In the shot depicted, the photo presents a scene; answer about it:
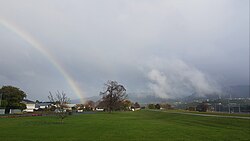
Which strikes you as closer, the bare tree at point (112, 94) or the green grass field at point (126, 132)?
the green grass field at point (126, 132)

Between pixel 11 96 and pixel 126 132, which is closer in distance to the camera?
pixel 126 132

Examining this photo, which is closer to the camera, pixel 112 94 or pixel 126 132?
pixel 126 132

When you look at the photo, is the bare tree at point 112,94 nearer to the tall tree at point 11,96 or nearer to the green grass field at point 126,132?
the tall tree at point 11,96

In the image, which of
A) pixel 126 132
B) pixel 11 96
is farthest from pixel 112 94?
pixel 126 132

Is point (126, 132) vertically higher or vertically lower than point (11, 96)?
lower

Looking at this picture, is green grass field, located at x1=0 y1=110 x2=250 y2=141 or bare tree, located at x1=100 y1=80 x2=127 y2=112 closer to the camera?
green grass field, located at x1=0 y1=110 x2=250 y2=141

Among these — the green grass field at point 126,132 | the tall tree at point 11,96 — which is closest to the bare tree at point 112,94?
the tall tree at point 11,96

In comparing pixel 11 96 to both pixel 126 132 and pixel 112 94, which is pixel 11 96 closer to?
pixel 112 94

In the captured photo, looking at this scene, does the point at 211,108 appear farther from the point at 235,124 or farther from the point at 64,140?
the point at 64,140

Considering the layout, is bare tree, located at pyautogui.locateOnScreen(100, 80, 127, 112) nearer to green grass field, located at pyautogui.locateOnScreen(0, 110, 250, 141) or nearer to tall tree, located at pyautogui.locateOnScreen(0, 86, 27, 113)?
tall tree, located at pyautogui.locateOnScreen(0, 86, 27, 113)

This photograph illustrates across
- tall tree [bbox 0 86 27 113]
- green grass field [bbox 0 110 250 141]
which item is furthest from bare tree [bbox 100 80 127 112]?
green grass field [bbox 0 110 250 141]

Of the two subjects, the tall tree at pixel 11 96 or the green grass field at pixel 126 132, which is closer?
the green grass field at pixel 126 132

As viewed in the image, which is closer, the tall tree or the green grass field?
the green grass field

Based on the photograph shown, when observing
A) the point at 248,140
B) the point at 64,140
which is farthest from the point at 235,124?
the point at 64,140
